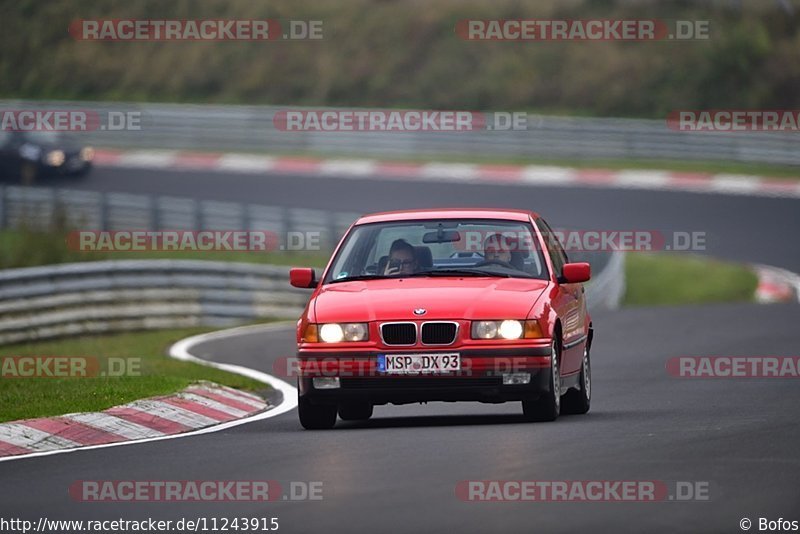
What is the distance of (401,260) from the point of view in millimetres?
12109

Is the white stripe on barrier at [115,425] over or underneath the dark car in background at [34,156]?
underneath

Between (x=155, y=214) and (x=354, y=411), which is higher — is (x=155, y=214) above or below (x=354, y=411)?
above

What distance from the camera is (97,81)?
174ft

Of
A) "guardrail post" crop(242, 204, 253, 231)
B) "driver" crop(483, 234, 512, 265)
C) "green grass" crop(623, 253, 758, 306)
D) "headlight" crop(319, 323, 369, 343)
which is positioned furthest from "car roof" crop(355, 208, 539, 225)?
"guardrail post" crop(242, 204, 253, 231)

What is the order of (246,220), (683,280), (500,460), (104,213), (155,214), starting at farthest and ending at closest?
1. (155,214)
2. (104,213)
3. (246,220)
4. (683,280)
5. (500,460)

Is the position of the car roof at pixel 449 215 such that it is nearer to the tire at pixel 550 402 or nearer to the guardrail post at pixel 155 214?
the tire at pixel 550 402

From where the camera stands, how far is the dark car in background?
39.6 metres

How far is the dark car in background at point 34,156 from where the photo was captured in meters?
39.6

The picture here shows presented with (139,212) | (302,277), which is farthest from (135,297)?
(302,277)

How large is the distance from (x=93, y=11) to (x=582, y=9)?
15696 millimetres

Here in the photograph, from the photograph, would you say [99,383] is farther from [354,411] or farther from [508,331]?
[508,331]

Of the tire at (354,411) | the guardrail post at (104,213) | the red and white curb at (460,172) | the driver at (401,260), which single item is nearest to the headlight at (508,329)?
the driver at (401,260)

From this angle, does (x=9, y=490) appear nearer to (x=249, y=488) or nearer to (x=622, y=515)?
(x=249, y=488)

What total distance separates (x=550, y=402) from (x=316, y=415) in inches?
60.3
